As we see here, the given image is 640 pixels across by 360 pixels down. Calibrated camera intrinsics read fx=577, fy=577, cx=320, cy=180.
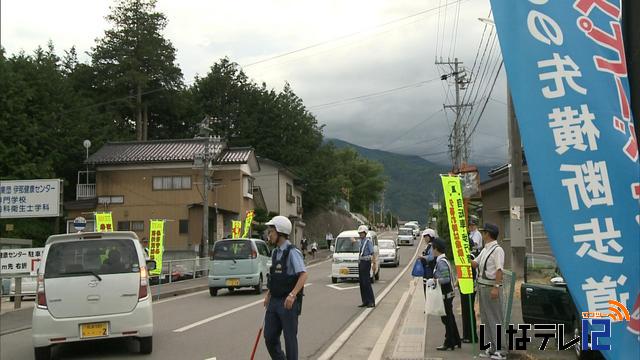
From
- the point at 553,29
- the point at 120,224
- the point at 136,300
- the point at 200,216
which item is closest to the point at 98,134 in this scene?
the point at 120,224

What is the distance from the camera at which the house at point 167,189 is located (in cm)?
3956

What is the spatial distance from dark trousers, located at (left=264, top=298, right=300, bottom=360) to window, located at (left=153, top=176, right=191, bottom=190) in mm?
34470

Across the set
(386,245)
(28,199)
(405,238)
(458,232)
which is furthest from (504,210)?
(405,238)

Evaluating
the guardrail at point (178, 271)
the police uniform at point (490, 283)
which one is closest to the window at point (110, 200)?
the guardrail at point (178, 271)

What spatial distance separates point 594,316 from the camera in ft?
12.8

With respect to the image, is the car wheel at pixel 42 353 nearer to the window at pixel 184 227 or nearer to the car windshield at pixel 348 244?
the car windshield at pixel 348 244

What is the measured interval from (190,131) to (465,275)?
51652 millimetres

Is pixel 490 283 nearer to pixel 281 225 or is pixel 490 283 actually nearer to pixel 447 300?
pixel 447 300

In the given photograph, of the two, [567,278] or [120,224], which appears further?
[120,224]

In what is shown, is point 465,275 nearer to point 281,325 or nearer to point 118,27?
point 281,325

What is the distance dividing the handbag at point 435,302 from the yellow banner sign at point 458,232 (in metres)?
0.60

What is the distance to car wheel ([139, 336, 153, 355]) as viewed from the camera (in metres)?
9.00

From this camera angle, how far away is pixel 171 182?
4056cm

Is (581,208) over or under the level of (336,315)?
over
